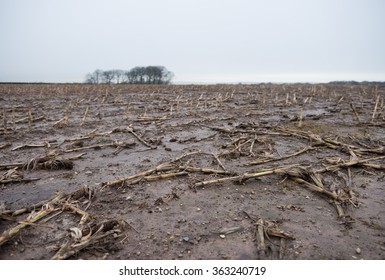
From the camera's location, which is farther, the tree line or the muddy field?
the tree line

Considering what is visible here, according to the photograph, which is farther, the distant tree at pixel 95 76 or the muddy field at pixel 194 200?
the distant tree at pixel 95 76

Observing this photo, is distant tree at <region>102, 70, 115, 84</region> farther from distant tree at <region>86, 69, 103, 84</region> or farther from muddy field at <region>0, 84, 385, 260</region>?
muddy field at <region>0, 84, 385, 260</region>

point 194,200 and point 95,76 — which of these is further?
point 95,76

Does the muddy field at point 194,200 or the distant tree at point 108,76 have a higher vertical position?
the distant tree at point 108,76

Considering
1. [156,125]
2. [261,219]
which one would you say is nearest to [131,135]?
[156,125]

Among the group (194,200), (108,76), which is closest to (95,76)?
(108,76)

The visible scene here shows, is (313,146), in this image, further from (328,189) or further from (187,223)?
(187,223)

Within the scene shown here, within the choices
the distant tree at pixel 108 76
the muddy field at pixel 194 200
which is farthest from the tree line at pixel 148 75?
the muddy field at pixel 194 200

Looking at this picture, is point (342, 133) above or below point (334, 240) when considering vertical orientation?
above

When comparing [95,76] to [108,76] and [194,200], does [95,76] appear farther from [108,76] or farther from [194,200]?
[194,200]

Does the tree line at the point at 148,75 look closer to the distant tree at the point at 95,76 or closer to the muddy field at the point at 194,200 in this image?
the distant tree at the point at 95,76

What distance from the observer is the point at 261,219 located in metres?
3.83

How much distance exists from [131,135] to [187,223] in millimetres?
5955

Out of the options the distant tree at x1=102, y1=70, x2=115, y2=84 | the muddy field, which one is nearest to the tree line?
the distant tree at x1=102, y1=70, x2=115, y2=84
